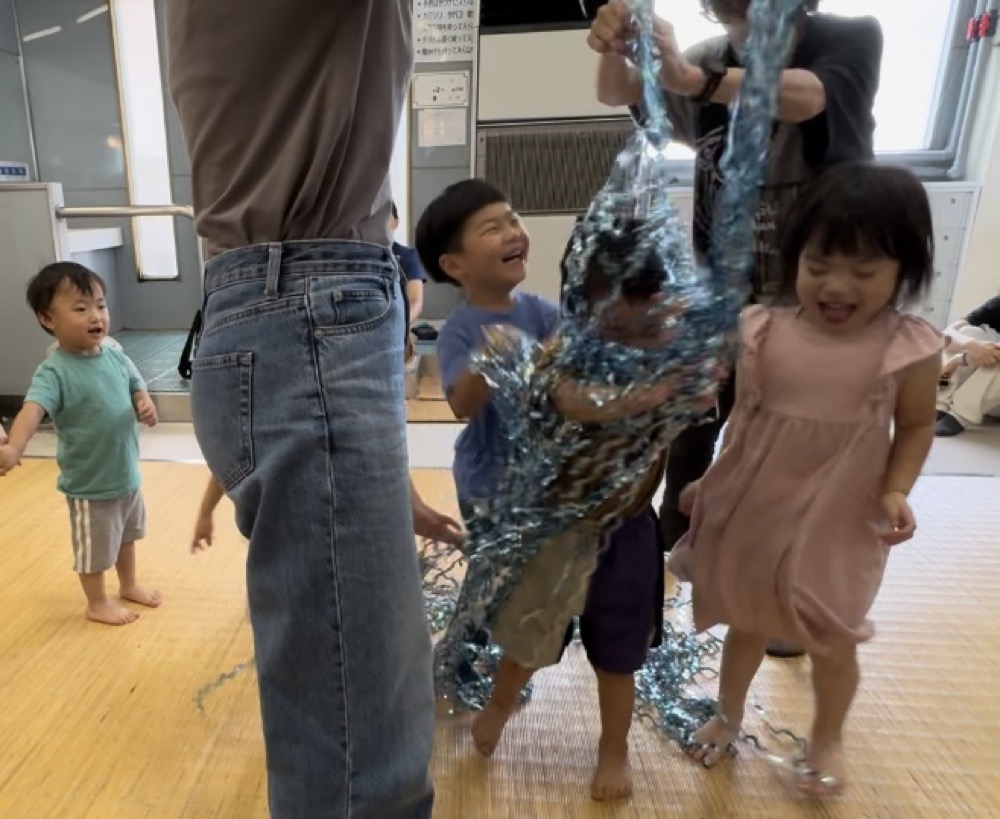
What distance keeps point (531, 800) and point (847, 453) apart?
2.12 ft

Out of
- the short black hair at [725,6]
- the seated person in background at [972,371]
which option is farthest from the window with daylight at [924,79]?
the short black hair at [725,6]

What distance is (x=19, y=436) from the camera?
1.36 meters

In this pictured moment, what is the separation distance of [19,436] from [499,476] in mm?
947

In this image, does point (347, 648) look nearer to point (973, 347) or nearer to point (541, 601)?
point (541, 601)

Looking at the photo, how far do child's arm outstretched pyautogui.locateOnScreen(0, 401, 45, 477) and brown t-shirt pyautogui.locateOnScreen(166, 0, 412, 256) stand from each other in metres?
0.82

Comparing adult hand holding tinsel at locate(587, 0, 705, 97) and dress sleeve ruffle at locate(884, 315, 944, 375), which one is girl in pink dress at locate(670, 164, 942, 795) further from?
adult hand holding tinsel at locate(587, 0, 705, 97)

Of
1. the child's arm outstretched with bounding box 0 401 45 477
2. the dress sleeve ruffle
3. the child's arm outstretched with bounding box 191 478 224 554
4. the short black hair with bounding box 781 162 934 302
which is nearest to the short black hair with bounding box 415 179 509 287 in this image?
the short black hair with bounding box 781 162 934 302

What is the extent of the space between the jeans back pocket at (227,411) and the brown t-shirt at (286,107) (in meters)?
0.12

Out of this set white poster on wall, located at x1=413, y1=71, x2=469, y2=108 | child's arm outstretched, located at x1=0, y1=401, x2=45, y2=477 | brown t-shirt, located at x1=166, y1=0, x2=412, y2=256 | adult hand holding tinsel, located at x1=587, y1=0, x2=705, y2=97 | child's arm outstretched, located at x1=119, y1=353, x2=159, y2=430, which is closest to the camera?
brown t-shirt, located at x1=166, y1=0, x2=412, y2=256

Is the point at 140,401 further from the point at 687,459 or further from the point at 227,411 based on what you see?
the point at 687,459

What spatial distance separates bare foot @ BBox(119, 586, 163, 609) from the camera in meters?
1.54

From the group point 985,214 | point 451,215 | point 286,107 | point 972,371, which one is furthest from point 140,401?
point 985,214

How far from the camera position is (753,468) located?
3.31 feet

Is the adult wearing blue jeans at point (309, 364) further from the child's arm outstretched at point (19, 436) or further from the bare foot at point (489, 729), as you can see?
the child's arm outstretched at point (19, 436)
